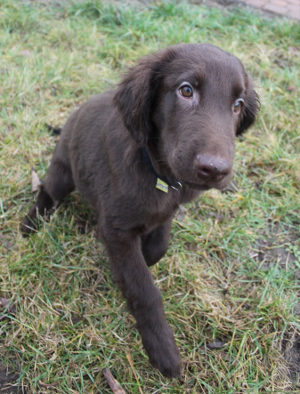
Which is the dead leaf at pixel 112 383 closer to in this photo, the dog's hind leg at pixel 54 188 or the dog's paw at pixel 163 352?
the dog's paw at pixel 163 352

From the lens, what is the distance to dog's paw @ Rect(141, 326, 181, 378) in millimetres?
2137

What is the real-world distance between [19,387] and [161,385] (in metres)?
0.75

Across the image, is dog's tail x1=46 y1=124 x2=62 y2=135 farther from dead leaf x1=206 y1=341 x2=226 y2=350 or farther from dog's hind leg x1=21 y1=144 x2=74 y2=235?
dead leaf x1=206 y1=341 x2=226 y2=350

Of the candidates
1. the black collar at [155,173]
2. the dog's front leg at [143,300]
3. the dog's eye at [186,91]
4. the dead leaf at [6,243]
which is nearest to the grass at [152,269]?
the dead leaf at [6,243]

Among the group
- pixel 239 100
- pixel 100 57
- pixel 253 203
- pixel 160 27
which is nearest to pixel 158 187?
pixel 239 100

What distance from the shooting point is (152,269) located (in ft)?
8.79

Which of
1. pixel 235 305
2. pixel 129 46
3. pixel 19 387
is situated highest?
pixel 129 46

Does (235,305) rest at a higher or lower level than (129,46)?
lower

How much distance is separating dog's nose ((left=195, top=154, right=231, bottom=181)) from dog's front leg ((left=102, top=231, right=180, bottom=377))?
0.73 m

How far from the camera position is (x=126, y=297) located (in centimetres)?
228

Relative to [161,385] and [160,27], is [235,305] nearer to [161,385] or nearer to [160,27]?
[161,385]

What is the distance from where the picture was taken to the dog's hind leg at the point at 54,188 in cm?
292

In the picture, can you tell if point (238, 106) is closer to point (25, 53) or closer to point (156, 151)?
point (156, 151)

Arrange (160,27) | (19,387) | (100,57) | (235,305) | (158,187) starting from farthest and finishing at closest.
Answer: (160,27), (100,57), (235,305), (158,187), (19,387)
